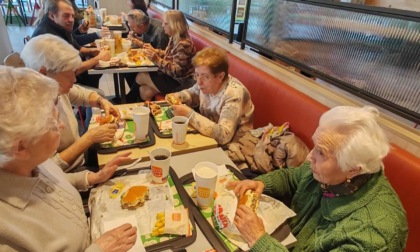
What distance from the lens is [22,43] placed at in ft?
22.4

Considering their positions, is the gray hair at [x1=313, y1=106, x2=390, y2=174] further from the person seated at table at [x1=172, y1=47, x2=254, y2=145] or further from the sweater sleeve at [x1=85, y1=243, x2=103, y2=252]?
the sweater sleeve at [x1=85, y1=243, x2=103, y2=252]

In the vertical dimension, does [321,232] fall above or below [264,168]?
above

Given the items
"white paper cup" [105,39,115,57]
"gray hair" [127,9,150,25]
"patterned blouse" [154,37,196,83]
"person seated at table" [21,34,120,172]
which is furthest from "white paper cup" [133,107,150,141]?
"gray hair" [127,9,150,25]

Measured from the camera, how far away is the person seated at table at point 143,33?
142 inches

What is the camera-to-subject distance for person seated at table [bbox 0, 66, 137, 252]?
0.75 meters

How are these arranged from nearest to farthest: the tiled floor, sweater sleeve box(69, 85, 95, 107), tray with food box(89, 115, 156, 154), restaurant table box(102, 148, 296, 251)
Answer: restaurant table box(102, 148, 296, 251) → tray with food box(89, 115, 156, 154) → sweater sleeve box(69, 85, 95, 107) → the tiled floor

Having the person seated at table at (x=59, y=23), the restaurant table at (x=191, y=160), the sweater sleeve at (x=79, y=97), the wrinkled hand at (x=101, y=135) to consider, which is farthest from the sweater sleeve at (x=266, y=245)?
the person seated at table at (x=59, y=23)

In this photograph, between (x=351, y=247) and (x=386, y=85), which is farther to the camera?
(x=386, y=85)

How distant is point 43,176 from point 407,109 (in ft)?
5.76

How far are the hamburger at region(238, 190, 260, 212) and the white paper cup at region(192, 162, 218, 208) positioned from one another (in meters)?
0.13

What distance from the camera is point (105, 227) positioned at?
3.30 ft

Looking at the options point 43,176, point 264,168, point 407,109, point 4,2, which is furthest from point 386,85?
point 4,2

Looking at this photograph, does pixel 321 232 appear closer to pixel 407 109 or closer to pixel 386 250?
pixel 386 250

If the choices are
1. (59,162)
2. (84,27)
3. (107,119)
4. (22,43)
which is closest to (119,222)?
(59,162)
